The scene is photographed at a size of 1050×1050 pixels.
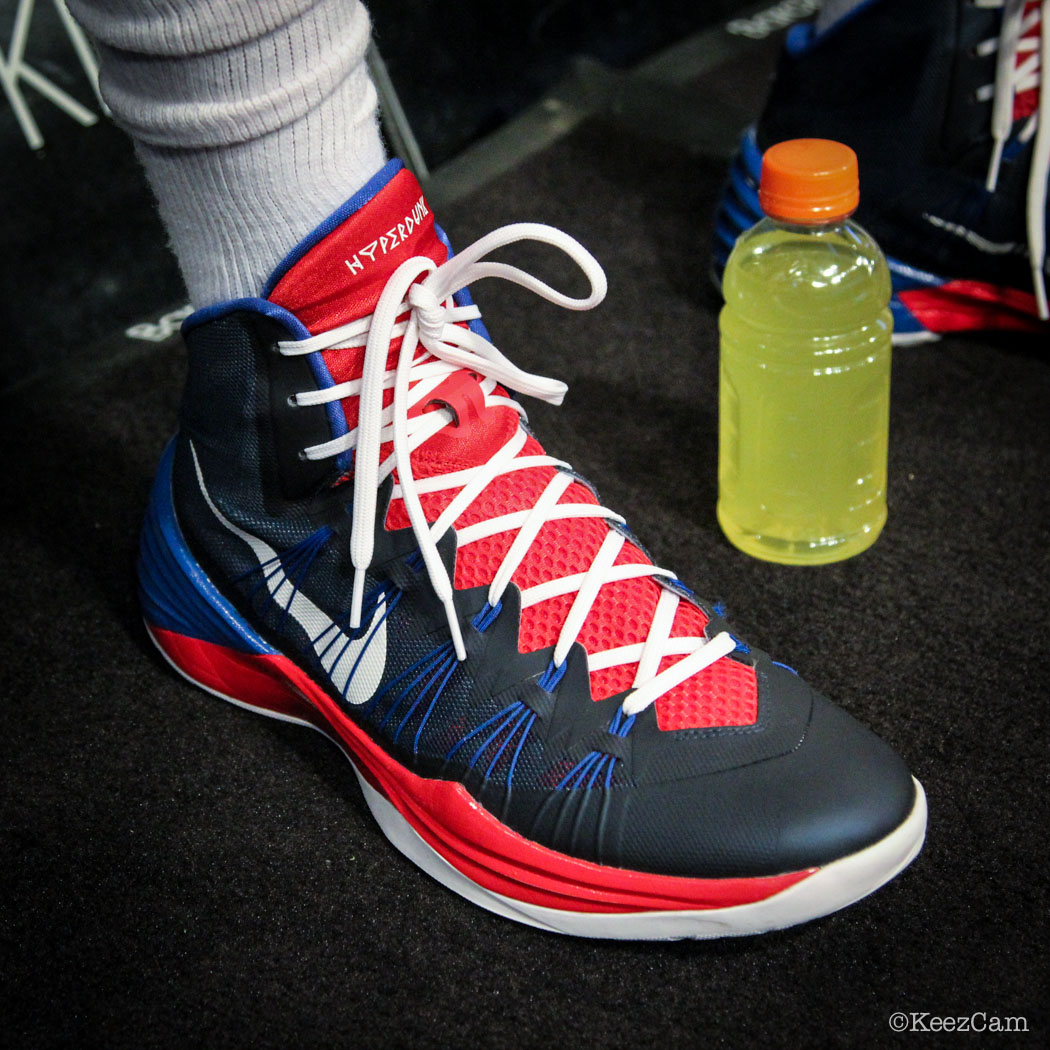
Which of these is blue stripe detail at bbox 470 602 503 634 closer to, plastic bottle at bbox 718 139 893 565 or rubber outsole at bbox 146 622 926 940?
rubber outsole at bbox 146 622 926 940

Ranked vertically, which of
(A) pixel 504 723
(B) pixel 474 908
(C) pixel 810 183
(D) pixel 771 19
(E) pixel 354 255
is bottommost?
(D) pixel 771 19

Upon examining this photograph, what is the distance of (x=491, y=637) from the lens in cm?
69

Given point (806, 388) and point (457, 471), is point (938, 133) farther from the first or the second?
point (457, 471)

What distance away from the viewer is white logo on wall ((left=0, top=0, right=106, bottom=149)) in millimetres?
1273

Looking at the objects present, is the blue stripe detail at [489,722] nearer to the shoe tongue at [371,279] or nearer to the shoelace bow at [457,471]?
the shoelace bow at [457,471]

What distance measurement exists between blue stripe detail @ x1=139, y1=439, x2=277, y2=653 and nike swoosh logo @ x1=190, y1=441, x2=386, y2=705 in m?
0.05

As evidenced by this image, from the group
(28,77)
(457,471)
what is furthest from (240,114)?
(28,77)

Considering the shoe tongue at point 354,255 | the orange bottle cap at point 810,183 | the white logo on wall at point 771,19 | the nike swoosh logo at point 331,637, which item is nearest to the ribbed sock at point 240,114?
the shoe tongue at point 354,255

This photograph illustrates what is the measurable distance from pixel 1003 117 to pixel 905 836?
27.6 inches

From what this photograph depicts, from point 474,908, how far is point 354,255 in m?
0.40

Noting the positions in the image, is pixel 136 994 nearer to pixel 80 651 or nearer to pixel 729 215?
pixel 80 651

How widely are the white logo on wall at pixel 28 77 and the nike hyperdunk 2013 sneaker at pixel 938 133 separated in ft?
2.49

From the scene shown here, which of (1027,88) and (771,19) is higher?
(1027,88)

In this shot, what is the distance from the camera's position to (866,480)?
3.10ft
